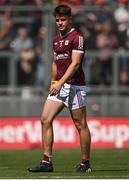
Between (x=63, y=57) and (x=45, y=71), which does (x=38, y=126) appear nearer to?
(x=45, y=71)

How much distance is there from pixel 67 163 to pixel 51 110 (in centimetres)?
251

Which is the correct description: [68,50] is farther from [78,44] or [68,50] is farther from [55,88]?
[55,88]

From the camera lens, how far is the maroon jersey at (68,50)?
10297 millimetres

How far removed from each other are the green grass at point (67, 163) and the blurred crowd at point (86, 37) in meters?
2.17

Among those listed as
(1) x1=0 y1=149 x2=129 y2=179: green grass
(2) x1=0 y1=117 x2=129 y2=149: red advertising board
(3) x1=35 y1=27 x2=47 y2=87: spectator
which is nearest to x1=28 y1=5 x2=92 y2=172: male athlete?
(1) x1=0 y1=149 x2=129 y2=179: green grass

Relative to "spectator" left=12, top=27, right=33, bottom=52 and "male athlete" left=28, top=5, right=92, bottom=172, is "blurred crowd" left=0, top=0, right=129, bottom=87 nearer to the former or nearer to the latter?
"spectator" left=12, top=27, right=33, bottom=52

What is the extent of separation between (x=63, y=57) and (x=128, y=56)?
306 inches

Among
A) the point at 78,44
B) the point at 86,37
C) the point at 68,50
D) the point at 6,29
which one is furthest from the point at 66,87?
the point at 6,29

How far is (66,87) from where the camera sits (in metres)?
10.5

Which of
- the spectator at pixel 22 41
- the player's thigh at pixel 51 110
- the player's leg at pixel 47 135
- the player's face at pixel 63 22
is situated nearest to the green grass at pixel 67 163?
the player's leg at pixel 47 135

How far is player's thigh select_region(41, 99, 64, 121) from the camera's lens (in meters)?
10.3

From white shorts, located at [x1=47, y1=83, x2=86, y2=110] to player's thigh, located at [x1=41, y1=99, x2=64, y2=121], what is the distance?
58mm

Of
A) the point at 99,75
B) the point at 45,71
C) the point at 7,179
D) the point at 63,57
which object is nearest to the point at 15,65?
the point at 45,71

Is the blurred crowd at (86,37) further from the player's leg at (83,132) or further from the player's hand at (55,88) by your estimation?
the player's hand at (55,88)
